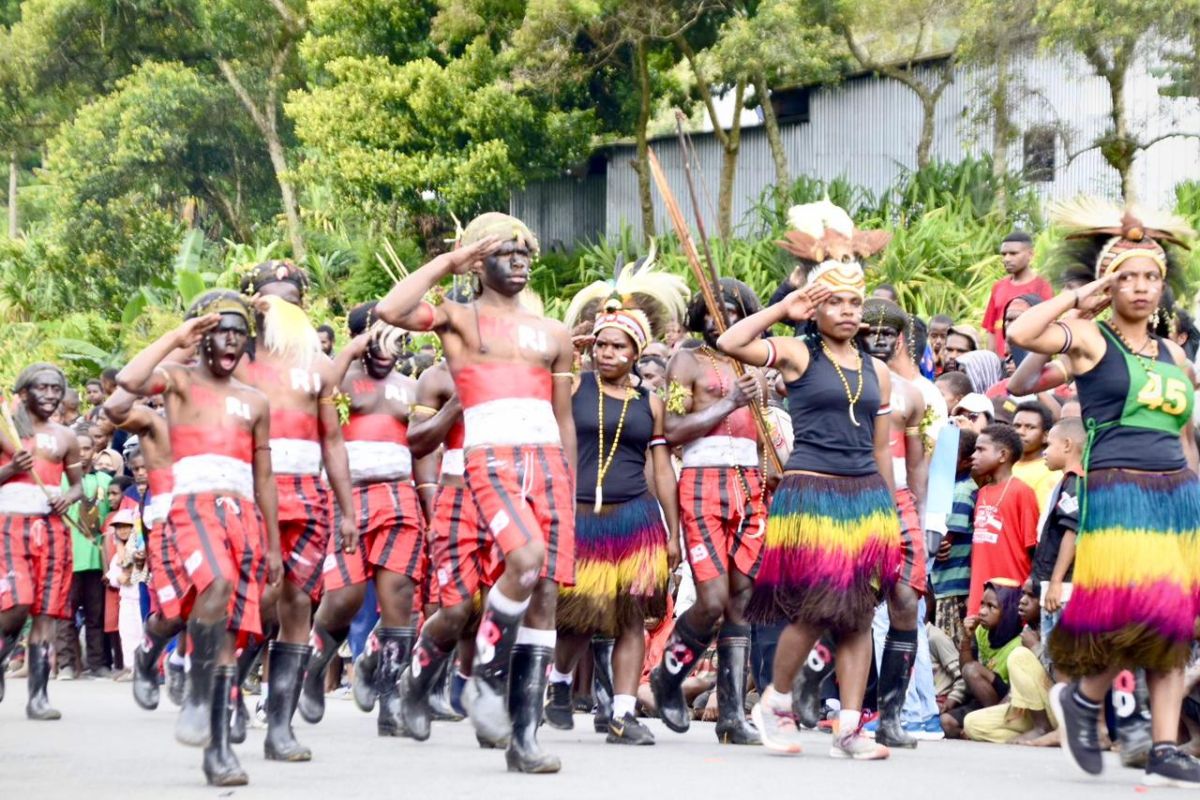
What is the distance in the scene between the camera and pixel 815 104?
99.3ft

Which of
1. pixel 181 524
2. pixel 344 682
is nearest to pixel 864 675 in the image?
pixel 181 524

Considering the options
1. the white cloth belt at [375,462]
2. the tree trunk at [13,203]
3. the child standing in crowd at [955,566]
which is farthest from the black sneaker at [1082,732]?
the tree trunk at [13,203]

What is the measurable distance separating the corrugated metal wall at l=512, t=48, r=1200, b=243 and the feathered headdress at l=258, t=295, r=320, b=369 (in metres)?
13.5

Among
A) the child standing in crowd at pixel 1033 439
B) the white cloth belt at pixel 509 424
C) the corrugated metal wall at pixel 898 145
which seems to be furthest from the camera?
the corrugated metal wall at pixel 898 145

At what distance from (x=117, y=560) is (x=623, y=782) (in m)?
10.5

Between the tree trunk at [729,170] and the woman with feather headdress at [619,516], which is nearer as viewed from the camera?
the woman with feather headdress at [619,516]

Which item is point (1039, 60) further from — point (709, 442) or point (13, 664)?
point (709, 442)

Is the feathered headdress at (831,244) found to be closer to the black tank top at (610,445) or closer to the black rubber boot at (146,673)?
the black tank top at (610,445)

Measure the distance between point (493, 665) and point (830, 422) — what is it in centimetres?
194

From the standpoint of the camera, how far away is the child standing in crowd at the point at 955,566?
39.5 feet

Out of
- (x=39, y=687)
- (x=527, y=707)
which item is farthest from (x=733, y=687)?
(x=39, y=687)

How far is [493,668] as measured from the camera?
8633 mm

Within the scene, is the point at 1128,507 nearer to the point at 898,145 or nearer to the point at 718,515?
the point at 718,515

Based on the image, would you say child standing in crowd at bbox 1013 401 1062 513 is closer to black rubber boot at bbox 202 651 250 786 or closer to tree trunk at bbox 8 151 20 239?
black rubber boot at bbox 202 651 250 786
